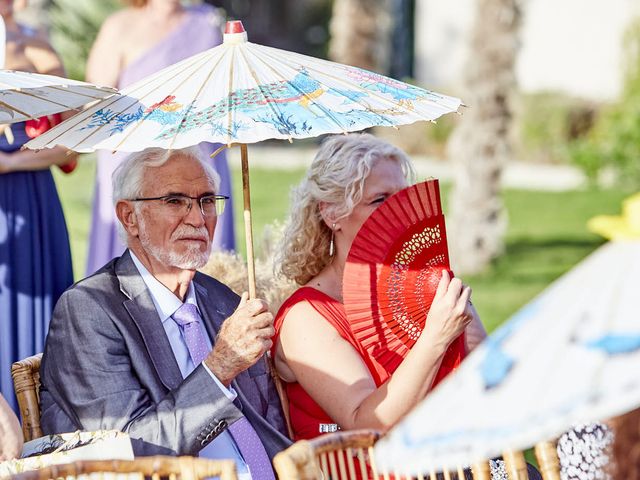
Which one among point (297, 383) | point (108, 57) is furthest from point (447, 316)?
point (108, 57)

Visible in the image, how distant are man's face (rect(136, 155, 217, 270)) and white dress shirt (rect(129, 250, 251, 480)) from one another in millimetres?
73

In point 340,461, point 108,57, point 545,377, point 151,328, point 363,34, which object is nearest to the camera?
point 545,377

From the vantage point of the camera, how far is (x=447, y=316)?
317 centimetres

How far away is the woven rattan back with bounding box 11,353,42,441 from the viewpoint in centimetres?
309

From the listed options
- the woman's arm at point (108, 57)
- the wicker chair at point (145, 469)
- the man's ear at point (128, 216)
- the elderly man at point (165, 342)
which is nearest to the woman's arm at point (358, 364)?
the elderly man at point (165, 342)

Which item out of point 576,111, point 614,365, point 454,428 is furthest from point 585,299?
point 576,111

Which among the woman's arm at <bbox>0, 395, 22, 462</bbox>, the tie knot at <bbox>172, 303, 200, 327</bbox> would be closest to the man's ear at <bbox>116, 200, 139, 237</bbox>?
the tie knot at <bbox>172, 303, 200, 327</bbox>

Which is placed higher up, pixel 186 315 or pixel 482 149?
pixel 482 149

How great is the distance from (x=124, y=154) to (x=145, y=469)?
3231 mm

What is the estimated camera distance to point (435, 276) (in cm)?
338

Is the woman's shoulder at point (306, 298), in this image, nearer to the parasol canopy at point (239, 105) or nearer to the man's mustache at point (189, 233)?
the man's mustache at point (189, 233)

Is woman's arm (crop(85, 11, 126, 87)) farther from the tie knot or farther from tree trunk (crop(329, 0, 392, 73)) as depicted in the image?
tree trunk (crop(329, 0, 392, 73))

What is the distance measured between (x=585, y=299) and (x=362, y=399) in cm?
165

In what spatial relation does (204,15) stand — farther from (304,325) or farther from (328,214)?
(304,325)
